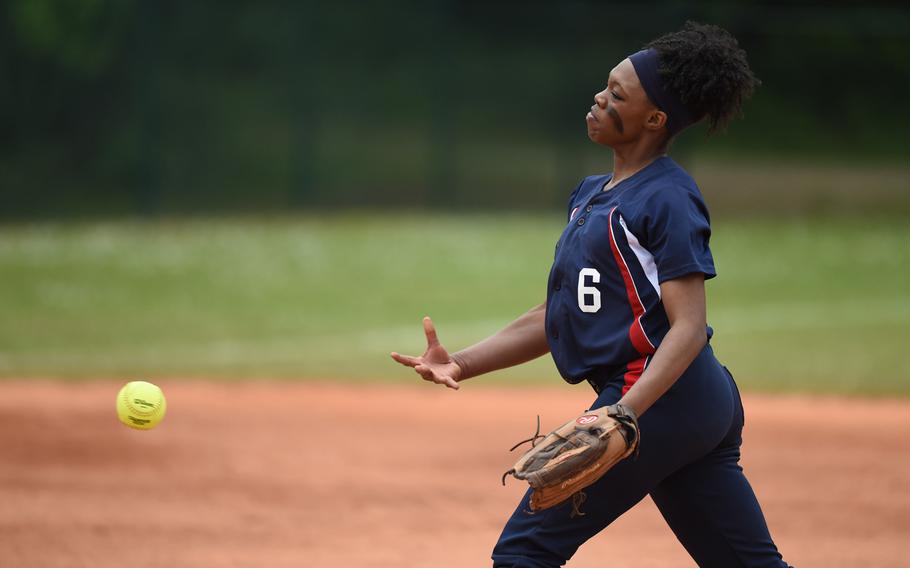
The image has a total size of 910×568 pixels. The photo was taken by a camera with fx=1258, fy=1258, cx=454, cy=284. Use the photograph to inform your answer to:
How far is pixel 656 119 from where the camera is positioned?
3.44m

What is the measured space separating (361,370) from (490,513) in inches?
174

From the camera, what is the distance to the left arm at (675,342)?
10.3 ft

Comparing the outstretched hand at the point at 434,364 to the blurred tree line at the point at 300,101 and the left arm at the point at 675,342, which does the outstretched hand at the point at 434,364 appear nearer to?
the left arm at the point at 675,342

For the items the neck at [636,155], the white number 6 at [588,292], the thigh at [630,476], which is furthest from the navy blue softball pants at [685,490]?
the neck at [636,155]

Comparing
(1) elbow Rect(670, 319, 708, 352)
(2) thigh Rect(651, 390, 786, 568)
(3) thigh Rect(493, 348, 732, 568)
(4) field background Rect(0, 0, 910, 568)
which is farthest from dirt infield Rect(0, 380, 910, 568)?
(1) elbow Rect(670, 319, 708, 352)

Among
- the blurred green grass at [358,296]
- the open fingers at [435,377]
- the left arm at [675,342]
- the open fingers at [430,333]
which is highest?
the blurred green grass at [358,296]

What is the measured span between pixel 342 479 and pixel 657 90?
13.3ft

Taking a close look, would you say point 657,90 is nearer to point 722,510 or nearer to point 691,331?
point 691,331

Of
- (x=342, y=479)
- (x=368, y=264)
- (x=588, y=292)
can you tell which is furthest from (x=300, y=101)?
(x=588, y=292)

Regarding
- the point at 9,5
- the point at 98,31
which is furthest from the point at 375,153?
the point at 9,5

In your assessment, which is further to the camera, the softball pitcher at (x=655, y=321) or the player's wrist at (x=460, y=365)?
the player's wrist at (x=460, y=365)

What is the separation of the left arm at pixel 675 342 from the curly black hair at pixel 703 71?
543 millimetres

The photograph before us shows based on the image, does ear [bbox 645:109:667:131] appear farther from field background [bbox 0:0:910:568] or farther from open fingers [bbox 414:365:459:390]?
field background [bbox 0:0:910:568]

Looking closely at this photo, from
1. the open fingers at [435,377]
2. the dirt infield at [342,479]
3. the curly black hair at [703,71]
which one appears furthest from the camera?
the dirt infield at [342,479]
